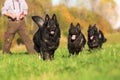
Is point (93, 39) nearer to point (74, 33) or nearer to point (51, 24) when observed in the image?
point (74, 33)

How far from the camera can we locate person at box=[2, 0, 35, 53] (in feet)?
56.5

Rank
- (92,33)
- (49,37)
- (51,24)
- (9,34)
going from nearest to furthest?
(51,24)
(49,37)
(92,33)
(9,34)

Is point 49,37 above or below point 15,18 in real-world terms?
below

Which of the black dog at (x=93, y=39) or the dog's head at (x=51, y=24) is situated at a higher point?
the dog's head at (x=51, y=24)

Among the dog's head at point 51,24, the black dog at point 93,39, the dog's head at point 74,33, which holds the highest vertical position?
the dog's head at point 51,24

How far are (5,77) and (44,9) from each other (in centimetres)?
6174

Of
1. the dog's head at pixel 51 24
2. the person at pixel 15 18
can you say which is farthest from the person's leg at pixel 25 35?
the dog's head at pixel 51 24

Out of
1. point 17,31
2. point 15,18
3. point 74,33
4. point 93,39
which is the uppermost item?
point 15,18

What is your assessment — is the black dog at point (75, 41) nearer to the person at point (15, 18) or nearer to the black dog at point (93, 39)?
the black dog at point (93, 39)

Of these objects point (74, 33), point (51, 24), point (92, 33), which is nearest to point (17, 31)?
point (92, 33)

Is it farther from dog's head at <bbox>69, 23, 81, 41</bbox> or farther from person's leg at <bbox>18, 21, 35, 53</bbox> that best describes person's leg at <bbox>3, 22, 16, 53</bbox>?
dog's head at <bbox>69, 23, 81, 41</bbox>

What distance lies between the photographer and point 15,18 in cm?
1762

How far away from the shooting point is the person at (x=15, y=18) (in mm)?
17234

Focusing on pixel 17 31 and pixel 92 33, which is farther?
pixel 17 31
